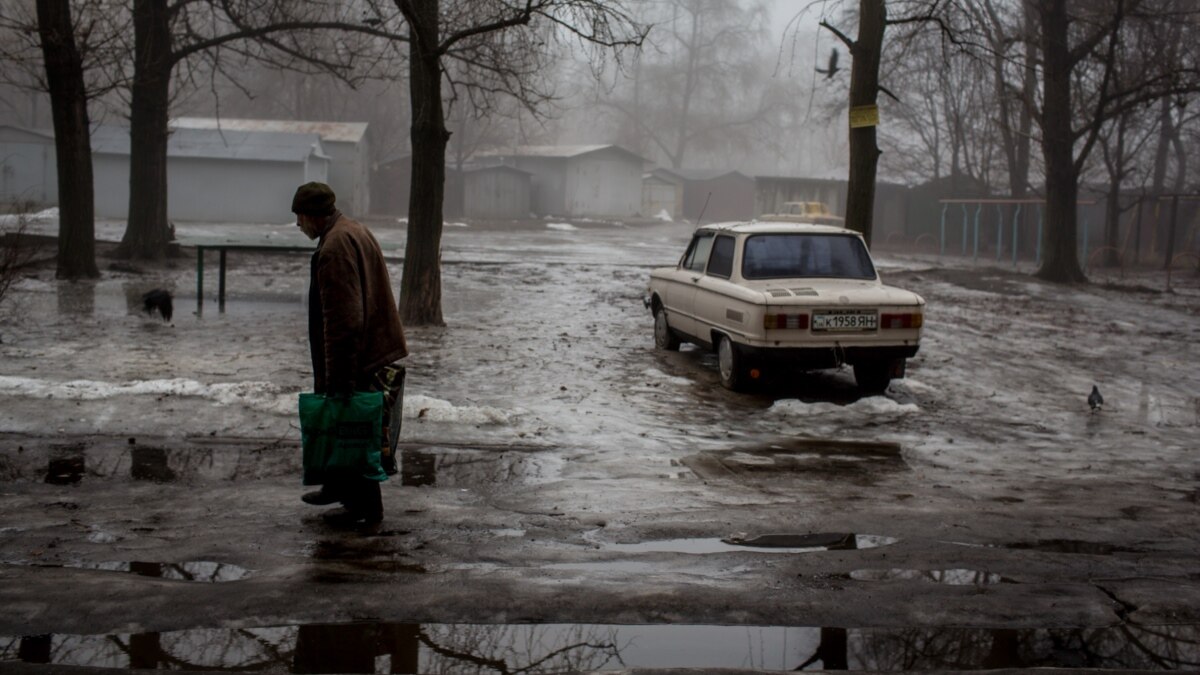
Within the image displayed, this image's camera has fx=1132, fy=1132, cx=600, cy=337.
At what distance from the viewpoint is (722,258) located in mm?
11461

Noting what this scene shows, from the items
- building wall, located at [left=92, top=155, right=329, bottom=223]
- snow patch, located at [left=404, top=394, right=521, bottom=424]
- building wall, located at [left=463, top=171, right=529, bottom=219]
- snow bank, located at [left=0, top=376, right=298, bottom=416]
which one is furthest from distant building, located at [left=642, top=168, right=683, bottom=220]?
snow patch, located at [left=404, top=394, right=521, bottom=424]

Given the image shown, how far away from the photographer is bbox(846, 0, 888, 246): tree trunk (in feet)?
46.2

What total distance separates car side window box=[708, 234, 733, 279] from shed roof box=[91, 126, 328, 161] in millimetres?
39267

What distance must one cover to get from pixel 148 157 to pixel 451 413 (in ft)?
54.8

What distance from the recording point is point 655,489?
269 inches

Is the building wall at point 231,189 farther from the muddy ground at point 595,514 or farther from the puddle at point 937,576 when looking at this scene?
the puddle at point 937,576

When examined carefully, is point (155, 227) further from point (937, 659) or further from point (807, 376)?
point (937, 659)

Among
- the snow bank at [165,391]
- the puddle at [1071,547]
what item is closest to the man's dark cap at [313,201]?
the snow bank at [165,391]

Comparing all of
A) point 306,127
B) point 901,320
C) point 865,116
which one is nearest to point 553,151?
point 306,127

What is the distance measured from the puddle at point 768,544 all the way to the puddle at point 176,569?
1.72 metres

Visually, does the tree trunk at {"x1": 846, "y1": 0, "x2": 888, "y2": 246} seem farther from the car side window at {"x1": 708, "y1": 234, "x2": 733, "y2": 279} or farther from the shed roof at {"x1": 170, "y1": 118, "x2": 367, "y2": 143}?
the shed roof at {"x1": 170, "y1": 118, "x2": 367, "y2": 143}

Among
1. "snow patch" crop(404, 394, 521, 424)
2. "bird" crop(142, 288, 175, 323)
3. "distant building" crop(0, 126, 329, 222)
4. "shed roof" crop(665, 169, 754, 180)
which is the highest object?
"shed roof" crop(665, 169, 754, 180)

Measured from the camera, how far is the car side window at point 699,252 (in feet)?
39.5

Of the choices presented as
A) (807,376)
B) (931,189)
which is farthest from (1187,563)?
(931,189)
